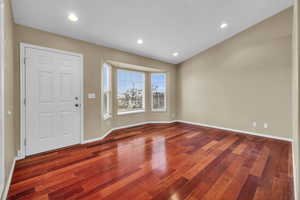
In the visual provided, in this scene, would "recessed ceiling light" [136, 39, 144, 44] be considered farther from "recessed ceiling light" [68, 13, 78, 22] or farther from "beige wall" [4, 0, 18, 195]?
"beige wall" [4, 0, 18, 195]

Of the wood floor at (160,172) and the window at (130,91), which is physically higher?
the window at (130,91)

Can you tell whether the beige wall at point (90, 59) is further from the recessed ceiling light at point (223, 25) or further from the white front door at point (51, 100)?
the recessed ceiling light at point (223, 25)

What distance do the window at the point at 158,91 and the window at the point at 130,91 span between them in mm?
431

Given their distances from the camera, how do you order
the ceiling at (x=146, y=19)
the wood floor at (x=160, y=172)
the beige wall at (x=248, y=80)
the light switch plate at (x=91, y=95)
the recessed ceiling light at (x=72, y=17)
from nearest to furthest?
the wood floor at (x=160, y=172)
the ceiling at (x=146, y=19)
the recessed ceiling light at (x=72, y=17)
the light switch plate at (x=91, y=95)
the beige wall at (x=248, y=80)

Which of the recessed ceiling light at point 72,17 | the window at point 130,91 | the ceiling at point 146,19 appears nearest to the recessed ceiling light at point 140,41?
the ceiling at point 146,19

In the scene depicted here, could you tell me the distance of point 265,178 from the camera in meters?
1.90

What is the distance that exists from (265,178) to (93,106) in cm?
354

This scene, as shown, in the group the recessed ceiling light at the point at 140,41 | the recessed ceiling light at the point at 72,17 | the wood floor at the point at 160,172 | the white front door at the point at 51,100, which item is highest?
the recessed ceiling light at the point at 140,41

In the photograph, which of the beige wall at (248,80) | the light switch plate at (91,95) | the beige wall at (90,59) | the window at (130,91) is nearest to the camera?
the beige wall at (90,59)

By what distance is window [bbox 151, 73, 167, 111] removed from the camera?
5.49 metres

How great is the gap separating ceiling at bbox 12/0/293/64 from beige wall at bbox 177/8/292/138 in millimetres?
456

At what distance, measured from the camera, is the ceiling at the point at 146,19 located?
7.63 feet

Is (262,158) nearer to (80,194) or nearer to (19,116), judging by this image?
(80,194)

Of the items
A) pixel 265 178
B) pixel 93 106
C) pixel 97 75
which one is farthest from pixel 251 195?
pixel 97 75
